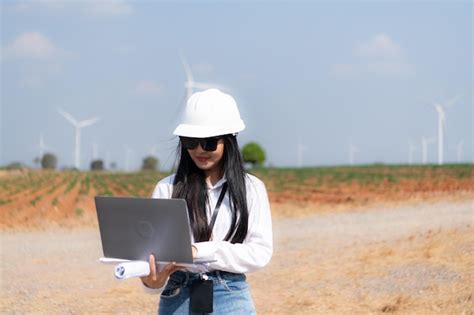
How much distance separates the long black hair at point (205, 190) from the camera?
341 cm

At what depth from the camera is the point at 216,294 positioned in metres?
3.42

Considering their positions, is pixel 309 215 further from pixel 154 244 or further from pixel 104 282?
pixel 154 244

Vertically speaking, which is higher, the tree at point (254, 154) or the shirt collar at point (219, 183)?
the shirt collar at point (219, 183)

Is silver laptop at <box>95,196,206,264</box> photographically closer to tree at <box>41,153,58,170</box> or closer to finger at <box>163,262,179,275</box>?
finger at <box>163,262,179,275</box>

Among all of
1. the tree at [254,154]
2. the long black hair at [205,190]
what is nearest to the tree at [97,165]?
the tree at [254,154]

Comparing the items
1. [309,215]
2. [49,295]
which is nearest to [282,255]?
[49,295]

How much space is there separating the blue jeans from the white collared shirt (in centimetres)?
8

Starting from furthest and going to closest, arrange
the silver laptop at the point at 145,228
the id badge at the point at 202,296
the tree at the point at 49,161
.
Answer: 1. the tree at the point at 49,161
2. the id badge at the point at 202,296
3. the silver laptop at the point at 145,228

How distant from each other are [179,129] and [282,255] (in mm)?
9977

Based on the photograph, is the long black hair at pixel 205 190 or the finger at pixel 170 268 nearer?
the finger at pixel 170 268

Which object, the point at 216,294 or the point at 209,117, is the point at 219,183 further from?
the point at 216,294

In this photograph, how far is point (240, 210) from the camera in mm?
3410

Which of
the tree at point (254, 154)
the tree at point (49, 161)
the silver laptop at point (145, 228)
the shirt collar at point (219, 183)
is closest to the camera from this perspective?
the silver laptop at point (145, 228)

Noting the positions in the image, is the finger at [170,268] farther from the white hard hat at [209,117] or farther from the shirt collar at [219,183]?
the white hard hat at [209,117]
